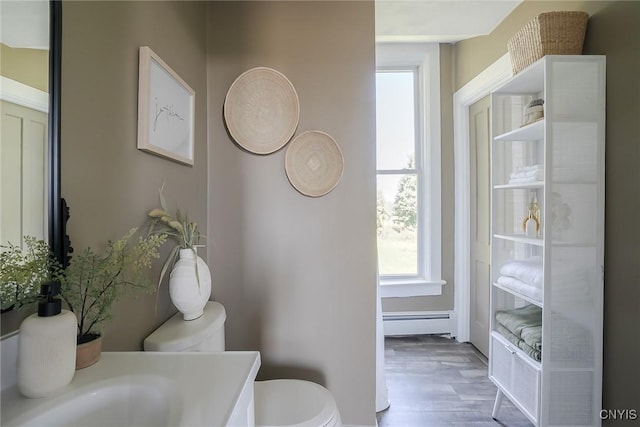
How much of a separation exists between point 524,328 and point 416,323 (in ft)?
4.48

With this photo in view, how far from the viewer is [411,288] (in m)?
2.84

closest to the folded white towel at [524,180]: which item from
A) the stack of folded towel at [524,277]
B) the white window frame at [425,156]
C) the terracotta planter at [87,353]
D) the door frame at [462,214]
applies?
the stack of folded towel at [524,277]

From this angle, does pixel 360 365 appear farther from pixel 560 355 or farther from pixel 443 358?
pixel 443 358

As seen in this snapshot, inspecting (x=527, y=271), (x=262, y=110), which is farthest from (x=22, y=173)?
(x=527, y=271)

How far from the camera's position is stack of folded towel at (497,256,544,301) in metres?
1.51

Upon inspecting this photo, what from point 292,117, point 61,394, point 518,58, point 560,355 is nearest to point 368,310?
point 560,355

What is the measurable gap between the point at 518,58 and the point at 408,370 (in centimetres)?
219

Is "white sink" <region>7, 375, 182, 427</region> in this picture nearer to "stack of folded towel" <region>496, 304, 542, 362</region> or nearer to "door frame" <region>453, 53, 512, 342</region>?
"stack of folded towel" <region>496, 304, 542, 362</region>

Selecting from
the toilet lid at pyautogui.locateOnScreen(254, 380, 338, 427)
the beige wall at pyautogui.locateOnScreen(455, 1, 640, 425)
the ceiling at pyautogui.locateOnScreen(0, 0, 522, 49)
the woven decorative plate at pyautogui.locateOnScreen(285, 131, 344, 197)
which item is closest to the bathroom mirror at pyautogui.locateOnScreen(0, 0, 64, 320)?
the toilet lid at pyautogui.locateOnScreen(254, 380, 338, 427)

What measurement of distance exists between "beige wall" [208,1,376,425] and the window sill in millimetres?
1205

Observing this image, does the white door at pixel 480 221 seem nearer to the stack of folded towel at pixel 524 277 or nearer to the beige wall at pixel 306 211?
the stack of folded towel at pixel 524 277

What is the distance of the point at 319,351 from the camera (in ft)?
5.52

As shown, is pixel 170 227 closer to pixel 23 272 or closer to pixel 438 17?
pixel 23 272

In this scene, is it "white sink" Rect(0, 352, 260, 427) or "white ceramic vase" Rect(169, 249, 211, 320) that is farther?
"white ceramic vase" Rect(169, 249, 211, 320)
